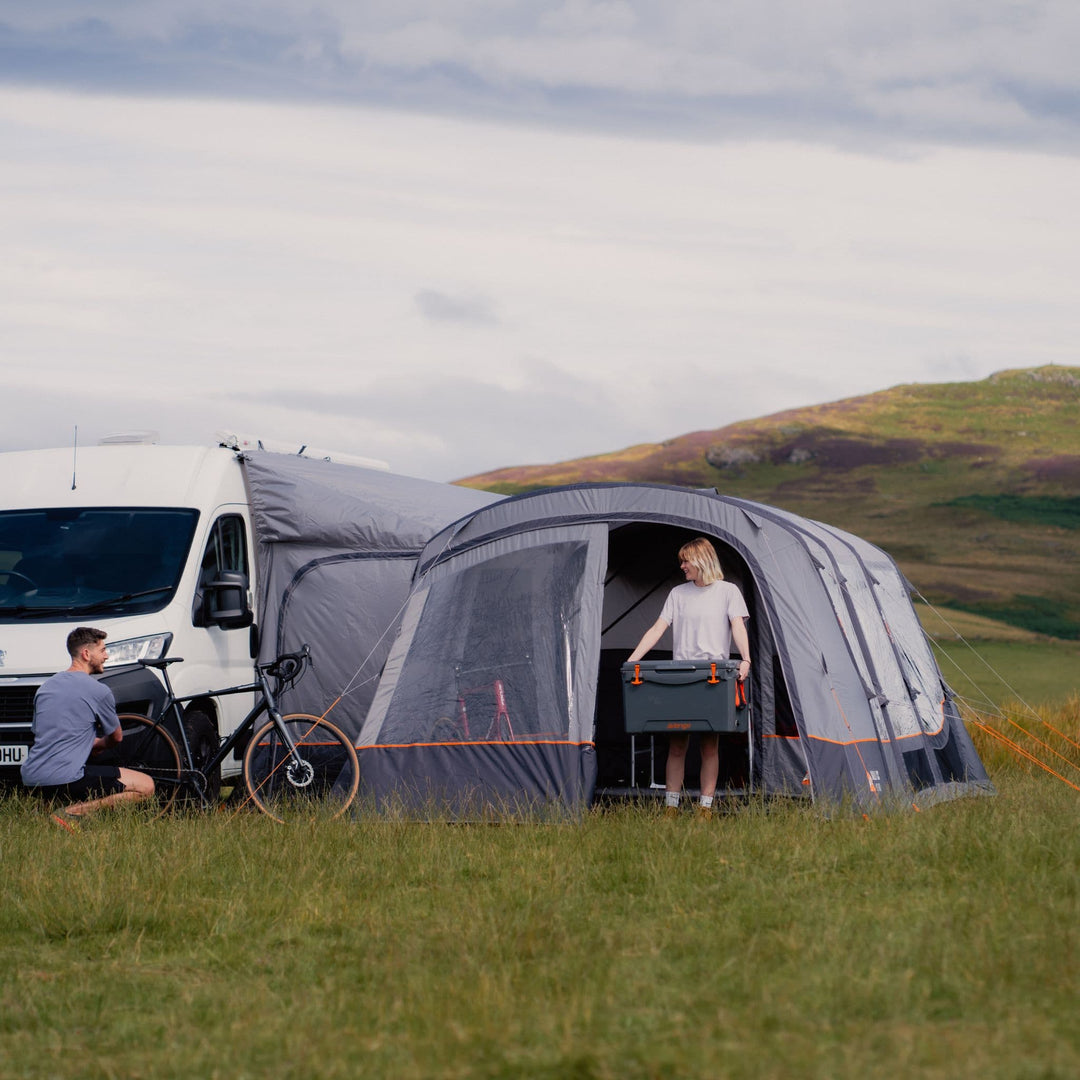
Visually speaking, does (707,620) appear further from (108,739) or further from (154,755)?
(108,739)

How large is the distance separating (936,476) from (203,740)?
94.3m

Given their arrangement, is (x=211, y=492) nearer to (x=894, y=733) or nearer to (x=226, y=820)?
(x=226, y=820)

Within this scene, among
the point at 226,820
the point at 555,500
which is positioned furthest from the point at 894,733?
the point at 226,820

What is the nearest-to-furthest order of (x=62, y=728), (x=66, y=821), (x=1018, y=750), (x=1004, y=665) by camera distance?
(x=66, y=821), (x=62, y=728), (x=1018, y=750), (x=1004, y=665)

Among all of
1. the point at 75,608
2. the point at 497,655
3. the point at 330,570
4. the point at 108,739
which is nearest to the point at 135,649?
the point at 75,608

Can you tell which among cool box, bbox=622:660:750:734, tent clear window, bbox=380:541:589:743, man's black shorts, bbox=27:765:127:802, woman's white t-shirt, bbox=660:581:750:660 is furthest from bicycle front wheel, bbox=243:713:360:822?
woman's white t-shirt, bbox=660:581:750:660

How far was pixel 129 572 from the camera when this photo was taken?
31.3 ft

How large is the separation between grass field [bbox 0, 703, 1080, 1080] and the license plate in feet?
3.36

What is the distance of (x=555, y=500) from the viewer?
361 inches

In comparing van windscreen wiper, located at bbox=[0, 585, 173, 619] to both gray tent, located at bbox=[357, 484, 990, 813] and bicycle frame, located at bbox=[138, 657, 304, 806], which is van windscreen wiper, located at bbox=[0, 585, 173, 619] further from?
gray tent, located at bbox=[357, 484, 990, 813]

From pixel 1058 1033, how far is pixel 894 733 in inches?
204

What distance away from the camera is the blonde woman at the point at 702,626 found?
328 inches

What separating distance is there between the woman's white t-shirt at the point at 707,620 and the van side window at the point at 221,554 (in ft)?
10.9

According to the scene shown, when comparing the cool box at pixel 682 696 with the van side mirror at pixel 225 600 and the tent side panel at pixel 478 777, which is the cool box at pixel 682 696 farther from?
the van side mirror at pixel 225 600
